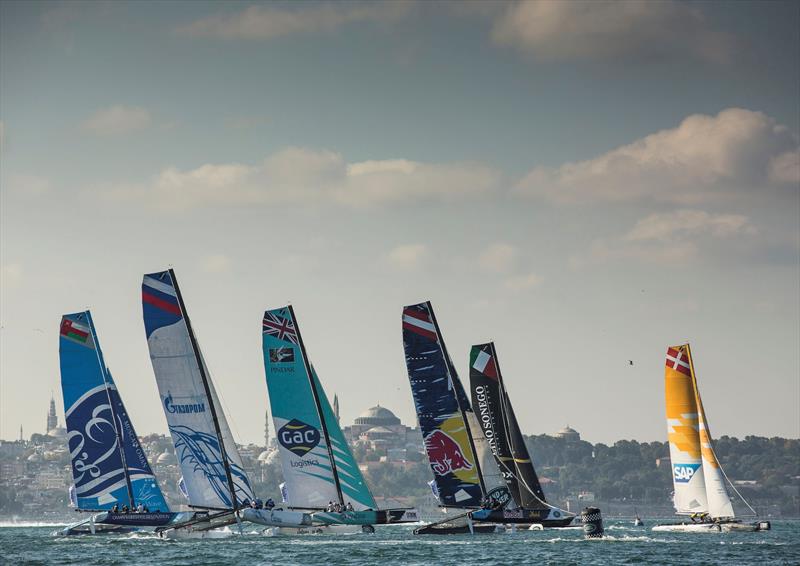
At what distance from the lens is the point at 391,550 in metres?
51.7

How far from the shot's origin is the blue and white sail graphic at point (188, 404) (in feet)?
168

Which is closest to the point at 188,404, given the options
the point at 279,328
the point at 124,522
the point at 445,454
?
the point at 279,328

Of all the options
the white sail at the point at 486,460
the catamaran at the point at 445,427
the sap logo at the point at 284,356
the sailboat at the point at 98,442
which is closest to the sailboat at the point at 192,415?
the sap logo at the point at 284,356

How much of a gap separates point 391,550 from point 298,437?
6910 millimetres

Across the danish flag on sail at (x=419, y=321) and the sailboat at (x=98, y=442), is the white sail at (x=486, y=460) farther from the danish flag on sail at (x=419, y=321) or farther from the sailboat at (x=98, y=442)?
the sailboat at (x=98, y=442)

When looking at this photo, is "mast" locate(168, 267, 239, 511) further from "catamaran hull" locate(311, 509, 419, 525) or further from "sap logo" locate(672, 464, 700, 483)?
"sap logo" locate(672, 464, 700, 483)

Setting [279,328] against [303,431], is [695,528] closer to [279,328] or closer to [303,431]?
[303,431]

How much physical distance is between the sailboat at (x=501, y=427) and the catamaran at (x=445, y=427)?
136 centimetres

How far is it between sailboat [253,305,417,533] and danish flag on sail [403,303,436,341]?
4552 mm

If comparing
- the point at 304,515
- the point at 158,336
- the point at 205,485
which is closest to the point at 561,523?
the point at 304,515

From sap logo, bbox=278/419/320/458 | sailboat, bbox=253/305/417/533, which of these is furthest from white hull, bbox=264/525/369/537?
sap logo, bbox=278/419/320/458

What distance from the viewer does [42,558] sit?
159 feet

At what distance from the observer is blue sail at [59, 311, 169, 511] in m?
58.5

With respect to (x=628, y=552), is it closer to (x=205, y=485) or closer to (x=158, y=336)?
(x=205, y=485)
